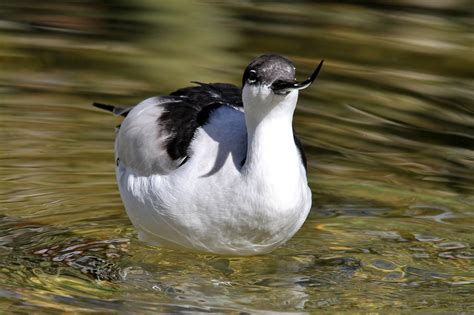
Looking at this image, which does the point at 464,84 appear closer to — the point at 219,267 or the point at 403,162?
the point at 403,162

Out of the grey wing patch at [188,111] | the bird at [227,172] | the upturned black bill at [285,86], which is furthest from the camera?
the grey wing patch at [188,111]

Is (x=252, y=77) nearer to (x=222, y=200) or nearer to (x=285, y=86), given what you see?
(x=285, y=86)

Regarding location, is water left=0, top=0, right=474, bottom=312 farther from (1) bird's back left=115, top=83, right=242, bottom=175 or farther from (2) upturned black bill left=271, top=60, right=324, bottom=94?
(2) upturned black bill left=271, top=60, right=324, bottom=94

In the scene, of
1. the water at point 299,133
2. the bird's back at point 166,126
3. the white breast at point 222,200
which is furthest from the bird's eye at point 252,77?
the water at point 299,133

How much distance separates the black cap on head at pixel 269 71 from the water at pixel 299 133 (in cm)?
131

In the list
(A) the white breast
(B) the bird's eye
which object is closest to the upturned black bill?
(B) the bird's eye

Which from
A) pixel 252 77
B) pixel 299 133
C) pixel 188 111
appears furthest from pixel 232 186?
pixel 299 133

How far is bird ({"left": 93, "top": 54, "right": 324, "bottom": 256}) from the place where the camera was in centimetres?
627

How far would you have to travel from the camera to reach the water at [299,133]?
22.9 feet

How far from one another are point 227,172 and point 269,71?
0.69 metres

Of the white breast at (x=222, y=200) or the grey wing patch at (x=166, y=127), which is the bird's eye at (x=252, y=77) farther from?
the grey wing patch at (x=166, y=127)

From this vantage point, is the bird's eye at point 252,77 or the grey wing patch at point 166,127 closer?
the bird's eye at point 252,77

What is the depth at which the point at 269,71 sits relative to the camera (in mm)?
6082

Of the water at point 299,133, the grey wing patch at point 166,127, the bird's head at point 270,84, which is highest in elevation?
the bird's head at point 270,84
